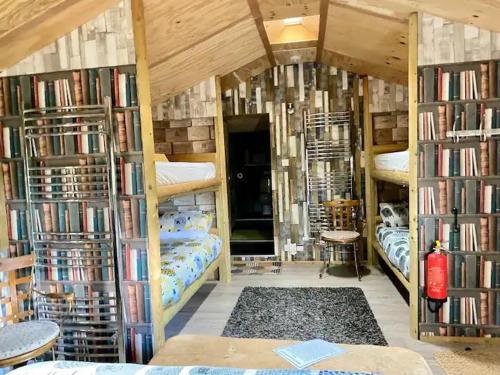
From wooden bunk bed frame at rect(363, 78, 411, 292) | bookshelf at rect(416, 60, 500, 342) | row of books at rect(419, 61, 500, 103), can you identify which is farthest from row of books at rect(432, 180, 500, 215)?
wooden bunk bed frame at rect(363, 78, 411, 292)

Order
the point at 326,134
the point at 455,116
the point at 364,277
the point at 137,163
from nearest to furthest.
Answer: the point at 137,163, the point at 455,116, the point at 364,277, the point at 326,134

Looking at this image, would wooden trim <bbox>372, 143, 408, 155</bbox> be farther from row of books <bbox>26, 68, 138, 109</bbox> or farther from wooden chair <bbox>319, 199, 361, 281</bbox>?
row of books <bbox>26, 68, 138, 109</bbox>

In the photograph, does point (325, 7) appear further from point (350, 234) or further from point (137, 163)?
point (350, 234)

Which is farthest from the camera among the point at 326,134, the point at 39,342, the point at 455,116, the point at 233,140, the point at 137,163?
the point at 233,140

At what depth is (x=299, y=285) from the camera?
14.2ft

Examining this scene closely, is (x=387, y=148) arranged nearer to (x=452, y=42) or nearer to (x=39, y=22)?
(x=452, y=42)

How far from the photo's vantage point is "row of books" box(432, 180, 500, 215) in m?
2.76

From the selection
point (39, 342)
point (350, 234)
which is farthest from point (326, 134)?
point (39, 342)

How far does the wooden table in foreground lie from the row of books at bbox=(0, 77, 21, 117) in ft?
6.50

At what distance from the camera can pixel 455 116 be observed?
2.77 metres

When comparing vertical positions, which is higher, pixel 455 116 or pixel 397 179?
pixel 455 116

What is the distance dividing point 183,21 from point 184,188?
1362 millimetres

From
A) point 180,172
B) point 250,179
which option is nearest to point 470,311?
point 180,172

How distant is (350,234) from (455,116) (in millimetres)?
2169
